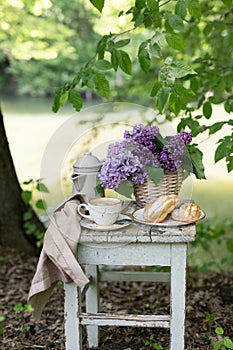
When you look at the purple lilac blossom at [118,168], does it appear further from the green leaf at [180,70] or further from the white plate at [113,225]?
Result: the green leaf at [180,70]

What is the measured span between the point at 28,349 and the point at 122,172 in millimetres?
958

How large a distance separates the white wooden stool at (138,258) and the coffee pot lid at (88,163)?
0.27m

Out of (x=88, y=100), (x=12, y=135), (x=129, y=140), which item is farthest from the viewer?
(x=88, y=100)

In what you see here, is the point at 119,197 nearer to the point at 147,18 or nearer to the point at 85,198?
the point at 85,198

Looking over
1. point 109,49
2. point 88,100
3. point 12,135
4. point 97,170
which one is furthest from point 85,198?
point 88,100

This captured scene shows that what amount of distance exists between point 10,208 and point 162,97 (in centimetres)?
147

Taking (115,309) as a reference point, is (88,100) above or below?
→ above

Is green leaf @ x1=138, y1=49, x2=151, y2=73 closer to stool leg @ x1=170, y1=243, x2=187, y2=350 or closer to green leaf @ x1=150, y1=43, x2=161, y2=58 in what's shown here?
green leaf @ x1=150, y1=43, x2=161, y2=58

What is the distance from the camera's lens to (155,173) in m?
1.66

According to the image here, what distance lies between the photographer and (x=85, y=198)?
174cm

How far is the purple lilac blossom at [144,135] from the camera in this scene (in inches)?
65.9

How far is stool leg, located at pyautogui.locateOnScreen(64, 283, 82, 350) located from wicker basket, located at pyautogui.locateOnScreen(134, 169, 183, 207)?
380mm

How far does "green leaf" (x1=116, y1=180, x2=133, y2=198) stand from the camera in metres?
1.67

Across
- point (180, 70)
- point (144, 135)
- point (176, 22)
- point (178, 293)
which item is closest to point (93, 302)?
point (178, 293)
